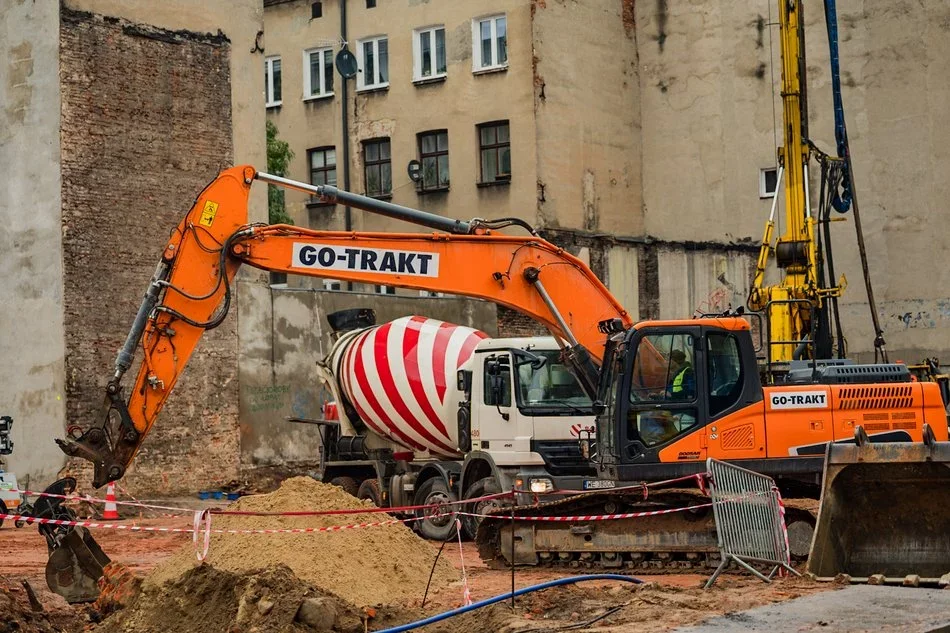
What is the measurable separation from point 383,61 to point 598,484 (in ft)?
83.6

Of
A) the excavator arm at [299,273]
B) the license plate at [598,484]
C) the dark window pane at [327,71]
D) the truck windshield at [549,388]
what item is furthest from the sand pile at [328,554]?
the dark window pane at [327,71]

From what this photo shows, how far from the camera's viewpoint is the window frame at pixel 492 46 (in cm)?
3738

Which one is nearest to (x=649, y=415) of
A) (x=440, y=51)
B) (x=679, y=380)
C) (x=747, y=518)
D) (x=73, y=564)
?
(x=679, y=380)

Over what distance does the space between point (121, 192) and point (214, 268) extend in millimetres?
10741

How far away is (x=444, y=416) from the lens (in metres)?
21.6

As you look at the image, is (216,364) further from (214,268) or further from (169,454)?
(214,268)

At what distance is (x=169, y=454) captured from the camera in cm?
2731

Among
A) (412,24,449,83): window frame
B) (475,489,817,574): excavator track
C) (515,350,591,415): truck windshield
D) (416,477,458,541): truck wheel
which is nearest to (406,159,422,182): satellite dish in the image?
(412,24,449,83): window frame

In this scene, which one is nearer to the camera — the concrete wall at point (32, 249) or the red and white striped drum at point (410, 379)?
the red and white striped drum at point (410, 379)

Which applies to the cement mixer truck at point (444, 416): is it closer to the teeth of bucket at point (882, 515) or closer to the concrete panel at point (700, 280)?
the teeth of bucket at point (882, 515)

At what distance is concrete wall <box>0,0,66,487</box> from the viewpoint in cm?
2617

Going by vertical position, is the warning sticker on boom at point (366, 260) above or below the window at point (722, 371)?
above

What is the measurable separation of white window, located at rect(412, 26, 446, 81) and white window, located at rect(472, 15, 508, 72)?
1258 millimetres

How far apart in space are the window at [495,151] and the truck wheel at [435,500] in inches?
686
